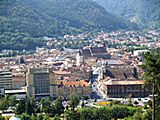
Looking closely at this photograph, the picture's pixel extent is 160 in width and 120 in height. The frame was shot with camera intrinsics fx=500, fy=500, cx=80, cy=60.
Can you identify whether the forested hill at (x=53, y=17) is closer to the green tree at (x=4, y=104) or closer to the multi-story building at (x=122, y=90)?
the multi-story building at (x=122, y=90)

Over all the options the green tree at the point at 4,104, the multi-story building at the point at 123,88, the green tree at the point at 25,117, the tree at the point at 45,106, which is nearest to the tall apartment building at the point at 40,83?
the multi-story building at the point at 123,88

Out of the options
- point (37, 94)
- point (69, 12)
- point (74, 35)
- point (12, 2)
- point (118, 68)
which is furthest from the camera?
point (69, 12)

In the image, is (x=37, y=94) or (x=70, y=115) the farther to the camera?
(x=37, y=94)

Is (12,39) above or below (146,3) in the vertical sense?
below

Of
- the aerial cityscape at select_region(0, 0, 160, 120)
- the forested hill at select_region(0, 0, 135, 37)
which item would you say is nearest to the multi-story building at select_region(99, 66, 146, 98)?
the aerial cityscape at select_region(0, 0, 160, 120)

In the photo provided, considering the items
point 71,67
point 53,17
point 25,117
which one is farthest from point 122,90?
point 53,17

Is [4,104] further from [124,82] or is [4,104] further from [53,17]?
[53,17]

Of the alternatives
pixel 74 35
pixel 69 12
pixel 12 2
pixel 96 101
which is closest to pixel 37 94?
pixel 96 101

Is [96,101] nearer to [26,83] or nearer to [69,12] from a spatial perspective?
[26,83]
